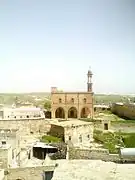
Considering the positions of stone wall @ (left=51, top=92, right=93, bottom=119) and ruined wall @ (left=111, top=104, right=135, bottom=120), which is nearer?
stone wall @ (left=51, top=92, right=93, bottom=119)

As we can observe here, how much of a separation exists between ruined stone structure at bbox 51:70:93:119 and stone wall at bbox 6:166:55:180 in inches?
544

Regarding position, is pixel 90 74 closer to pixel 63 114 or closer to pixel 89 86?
pixel 89 86

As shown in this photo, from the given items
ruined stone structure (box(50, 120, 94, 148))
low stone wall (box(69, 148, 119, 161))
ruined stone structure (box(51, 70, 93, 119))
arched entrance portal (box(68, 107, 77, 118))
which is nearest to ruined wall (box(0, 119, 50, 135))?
ruined stone structure (box(50, 120, 94, 148))

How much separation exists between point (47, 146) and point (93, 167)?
858cm

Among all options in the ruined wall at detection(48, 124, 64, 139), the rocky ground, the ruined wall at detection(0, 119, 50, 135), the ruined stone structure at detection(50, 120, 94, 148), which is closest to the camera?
the rocky ground

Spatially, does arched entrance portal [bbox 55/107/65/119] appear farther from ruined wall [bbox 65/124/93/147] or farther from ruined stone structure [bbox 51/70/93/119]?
ruined wall [bbox 65/124/93/147]

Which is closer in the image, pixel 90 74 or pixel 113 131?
pixel 113 131

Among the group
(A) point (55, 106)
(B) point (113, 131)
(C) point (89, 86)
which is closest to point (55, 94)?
(A) point (55, 106)

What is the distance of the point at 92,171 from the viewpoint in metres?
4.73

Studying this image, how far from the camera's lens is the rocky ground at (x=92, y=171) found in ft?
14.5

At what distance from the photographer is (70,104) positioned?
2302 cm

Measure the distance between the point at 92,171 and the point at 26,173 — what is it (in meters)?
4.38

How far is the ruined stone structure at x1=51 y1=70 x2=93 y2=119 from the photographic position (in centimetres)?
2288

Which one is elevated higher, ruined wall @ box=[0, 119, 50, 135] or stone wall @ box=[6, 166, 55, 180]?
ruined wall @ box=[0, 119, 50, 135]
